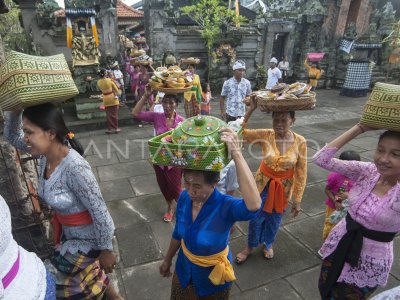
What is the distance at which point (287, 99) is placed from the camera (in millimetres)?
2539

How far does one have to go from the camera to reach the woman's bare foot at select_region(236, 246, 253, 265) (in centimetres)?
325

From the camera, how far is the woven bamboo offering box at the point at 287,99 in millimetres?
2557

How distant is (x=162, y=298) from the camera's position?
2826 millimetres

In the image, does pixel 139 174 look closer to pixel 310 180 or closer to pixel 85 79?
pixel 310 180

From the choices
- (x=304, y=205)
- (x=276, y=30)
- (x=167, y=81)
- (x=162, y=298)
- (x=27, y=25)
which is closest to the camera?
(x=162, y=298)

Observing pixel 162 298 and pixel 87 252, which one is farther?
pixel 162 298

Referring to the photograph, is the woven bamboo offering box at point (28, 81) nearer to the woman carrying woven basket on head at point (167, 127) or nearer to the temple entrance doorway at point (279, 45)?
the woman carrying woven basket on head at point (167, 127)

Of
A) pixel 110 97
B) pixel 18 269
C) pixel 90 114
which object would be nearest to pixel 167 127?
pixel 18 269

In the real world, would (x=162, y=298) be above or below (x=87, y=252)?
below

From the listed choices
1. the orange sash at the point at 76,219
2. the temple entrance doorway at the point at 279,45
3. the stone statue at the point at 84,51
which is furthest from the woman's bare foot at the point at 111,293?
the temple entrance doorway at the point at 279,45

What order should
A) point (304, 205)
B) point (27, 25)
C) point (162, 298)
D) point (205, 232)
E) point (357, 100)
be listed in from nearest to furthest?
point (205, 232) → point (162, 298) → point (304, 205) → point (27, 25) → point (357, 100)

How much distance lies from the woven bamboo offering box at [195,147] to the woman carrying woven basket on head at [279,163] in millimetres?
1202

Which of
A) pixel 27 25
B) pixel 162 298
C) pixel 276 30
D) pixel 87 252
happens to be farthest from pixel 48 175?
pixel 276 30

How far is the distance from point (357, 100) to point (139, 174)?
1197 centimetres
